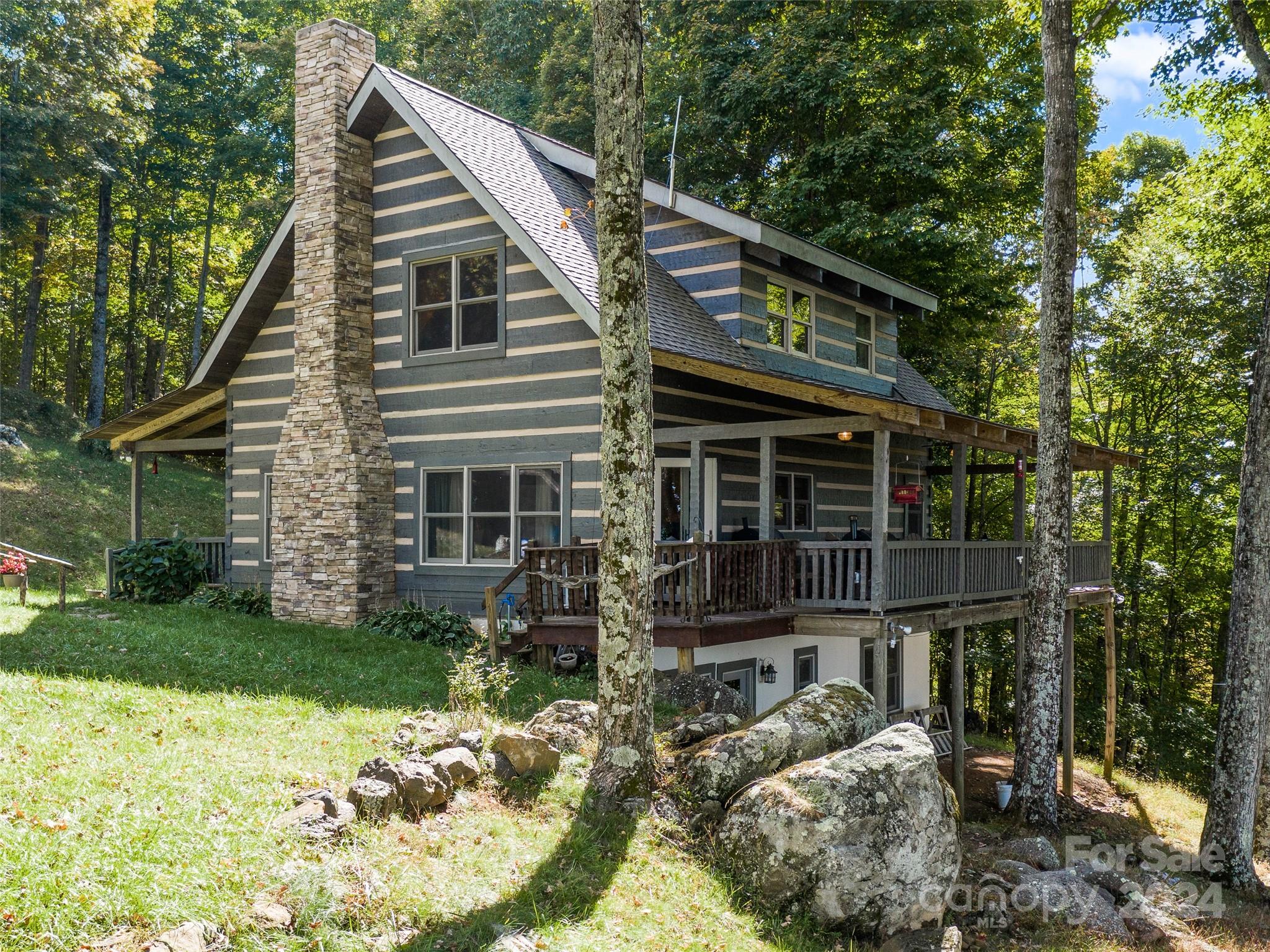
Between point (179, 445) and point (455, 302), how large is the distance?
23.6ft

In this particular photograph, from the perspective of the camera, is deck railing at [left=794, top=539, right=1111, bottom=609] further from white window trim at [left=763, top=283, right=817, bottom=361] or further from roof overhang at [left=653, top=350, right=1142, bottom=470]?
white window trim at [left=763, top=283, right=817, bottom=361]

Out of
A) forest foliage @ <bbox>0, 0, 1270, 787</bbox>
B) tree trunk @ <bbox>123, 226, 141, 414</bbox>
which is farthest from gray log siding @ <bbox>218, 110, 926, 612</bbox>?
tree trunk @ <bbox>123, 226, 141, 414</bbox>

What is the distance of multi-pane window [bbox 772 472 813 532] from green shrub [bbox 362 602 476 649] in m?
5.14

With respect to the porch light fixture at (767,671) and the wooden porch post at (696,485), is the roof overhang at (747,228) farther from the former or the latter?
the porch light fixture at (767,671)

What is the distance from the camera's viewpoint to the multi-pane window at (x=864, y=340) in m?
17.8

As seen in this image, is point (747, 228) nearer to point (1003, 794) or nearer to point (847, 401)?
point (847, 401)

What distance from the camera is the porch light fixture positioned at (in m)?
13.8

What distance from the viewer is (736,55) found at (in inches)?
966

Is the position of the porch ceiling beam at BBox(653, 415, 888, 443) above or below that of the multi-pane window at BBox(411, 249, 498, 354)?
below

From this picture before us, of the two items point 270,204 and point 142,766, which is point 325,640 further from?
point 270,204

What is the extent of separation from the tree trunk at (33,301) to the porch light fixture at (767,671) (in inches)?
1040

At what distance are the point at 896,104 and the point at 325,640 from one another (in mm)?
17798

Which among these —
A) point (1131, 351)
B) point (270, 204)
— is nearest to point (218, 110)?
point (270, 204)

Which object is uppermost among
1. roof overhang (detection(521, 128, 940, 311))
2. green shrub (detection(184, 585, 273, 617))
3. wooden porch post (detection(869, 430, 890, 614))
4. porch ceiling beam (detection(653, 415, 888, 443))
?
roof overhang (detection(521, 128, 940, 311))
